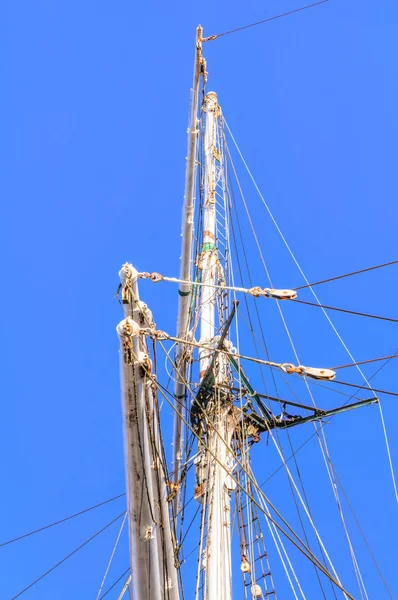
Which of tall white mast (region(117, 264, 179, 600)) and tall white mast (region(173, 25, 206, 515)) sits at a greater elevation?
tall white mast (region(173, 25, 206, 515))

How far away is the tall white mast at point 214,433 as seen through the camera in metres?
8.27

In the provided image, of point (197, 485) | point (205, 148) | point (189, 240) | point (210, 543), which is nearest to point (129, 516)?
point (210, 543)

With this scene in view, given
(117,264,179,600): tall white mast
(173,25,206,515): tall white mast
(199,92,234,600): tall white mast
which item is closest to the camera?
(117,264,179,600): tall white mast

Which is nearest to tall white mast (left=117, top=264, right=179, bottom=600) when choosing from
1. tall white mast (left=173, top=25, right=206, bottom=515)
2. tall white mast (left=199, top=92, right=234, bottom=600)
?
tall white mast (left=199, top=92, right=234, bottom=600)

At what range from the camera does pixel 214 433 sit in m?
10.8

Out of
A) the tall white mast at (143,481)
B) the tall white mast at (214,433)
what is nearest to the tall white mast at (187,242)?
the tall white mast at (214,433)

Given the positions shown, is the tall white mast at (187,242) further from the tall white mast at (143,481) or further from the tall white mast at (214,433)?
the tall white mast at (143,481)

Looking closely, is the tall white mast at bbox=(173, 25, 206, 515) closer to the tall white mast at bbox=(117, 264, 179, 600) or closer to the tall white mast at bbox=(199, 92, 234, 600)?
the tall white mast at bbox=(199, 92, 234, 600)

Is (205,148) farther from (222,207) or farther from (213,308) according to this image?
(213,308)

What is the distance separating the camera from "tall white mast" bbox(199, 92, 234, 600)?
8266mm

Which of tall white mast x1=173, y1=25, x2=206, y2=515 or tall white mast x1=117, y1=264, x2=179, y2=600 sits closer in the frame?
tall white mast x1=117, y1=264, x2=179, y2=600

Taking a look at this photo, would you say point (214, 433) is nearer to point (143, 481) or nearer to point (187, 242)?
point (187, 242)

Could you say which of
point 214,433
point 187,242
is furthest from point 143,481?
point 187,242

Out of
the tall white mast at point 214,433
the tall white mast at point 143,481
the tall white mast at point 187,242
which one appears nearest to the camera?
the tall white mast at point 143,481
